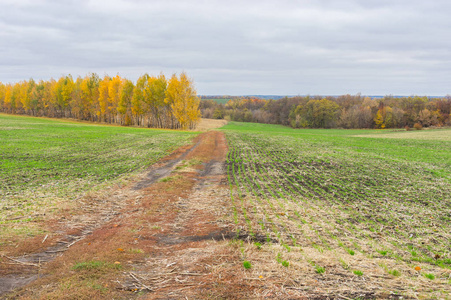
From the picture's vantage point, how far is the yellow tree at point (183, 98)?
67438 mm

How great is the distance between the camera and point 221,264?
7.02m

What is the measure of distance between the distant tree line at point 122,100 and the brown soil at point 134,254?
5708 cm

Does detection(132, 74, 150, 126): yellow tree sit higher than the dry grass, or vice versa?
detection(132, 74, 150, 126): yellow tree

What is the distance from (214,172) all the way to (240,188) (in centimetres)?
478

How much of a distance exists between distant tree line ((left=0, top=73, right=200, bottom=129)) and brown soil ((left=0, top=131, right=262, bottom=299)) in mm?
57084

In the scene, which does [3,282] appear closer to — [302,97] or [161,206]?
[161,206]

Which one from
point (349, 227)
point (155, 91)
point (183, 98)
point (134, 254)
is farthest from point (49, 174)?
point (155, 91)

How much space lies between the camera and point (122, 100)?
76750 mm

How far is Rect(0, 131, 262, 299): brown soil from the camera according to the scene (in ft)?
19.5

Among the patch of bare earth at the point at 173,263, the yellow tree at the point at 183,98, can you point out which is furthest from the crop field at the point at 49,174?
the yellow tree at the point at 183,98

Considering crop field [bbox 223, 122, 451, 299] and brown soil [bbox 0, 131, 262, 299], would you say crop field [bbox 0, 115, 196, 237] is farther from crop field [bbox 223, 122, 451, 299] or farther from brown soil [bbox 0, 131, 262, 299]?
crop field [bbox 223, 122, 451, 299]

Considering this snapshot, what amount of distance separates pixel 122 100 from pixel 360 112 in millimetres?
80666

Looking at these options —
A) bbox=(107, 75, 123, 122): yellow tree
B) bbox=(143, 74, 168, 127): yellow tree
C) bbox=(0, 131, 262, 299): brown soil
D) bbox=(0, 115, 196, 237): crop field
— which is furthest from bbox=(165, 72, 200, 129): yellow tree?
bbox=(0, 131, 262, 299): brown soil

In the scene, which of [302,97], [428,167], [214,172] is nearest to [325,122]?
[302,97]
